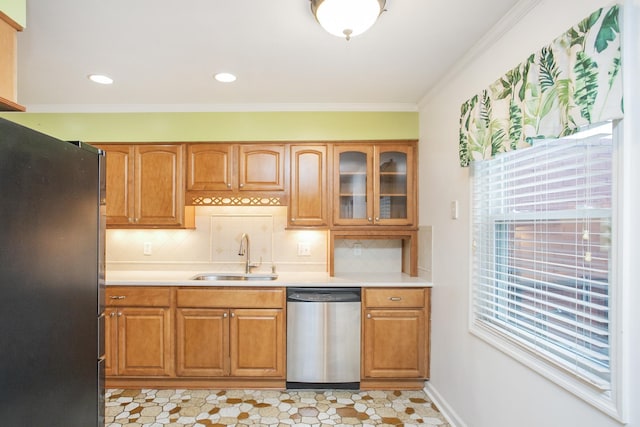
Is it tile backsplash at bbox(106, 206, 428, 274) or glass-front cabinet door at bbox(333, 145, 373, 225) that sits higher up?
glass-front cabinet door at bbox(333, 145, 373, 225)

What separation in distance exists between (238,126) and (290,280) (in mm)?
1421

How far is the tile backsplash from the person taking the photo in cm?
338

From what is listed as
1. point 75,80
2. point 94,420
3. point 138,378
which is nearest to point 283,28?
point 75,80

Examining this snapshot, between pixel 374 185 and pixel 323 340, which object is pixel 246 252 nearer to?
pixel 323 340

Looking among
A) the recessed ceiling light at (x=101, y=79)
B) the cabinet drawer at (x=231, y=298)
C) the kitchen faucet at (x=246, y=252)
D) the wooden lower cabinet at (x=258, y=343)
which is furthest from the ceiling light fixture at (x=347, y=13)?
the kitchen faucet at (x=246, y=252)

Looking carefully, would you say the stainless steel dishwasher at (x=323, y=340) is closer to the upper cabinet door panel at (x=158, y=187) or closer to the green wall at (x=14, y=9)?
the upper cabinet door panel at (x=158, y=187)

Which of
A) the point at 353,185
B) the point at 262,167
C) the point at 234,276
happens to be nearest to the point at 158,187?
the point at 262,167

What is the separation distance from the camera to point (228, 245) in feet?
11.1

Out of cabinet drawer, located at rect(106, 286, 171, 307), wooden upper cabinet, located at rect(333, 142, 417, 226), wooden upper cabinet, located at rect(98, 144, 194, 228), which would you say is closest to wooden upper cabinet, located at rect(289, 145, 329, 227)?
wooden upper cabinet, located at rect(333, 142, 417, 226)

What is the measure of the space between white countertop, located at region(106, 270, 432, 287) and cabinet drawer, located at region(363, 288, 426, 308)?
5cm

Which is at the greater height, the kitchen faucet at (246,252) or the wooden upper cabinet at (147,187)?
the wooden upper cabinet at (147,187)

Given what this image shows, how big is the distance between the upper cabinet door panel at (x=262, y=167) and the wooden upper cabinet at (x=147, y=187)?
0.56m

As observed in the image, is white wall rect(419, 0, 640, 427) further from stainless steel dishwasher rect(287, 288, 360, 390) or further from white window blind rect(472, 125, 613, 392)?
stainless steel dishwasher rect(287, 288, 360, 390)

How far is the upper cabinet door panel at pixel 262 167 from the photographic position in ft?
10.2
